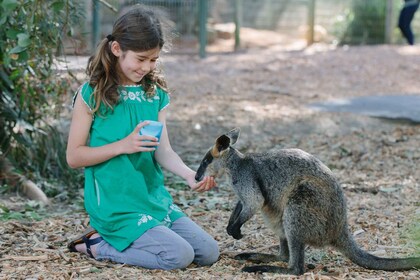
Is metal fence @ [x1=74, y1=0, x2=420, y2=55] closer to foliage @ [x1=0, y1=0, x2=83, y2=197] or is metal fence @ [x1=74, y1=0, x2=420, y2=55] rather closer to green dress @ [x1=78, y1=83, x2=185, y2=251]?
foliage @ [x1=0, y1=0, x2=83, y2=197]

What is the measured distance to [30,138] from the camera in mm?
5969

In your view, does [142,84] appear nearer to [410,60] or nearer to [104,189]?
[104,189]

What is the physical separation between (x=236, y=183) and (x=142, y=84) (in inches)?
29.1

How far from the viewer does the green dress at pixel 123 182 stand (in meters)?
4.04

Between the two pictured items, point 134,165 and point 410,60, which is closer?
point 134,165

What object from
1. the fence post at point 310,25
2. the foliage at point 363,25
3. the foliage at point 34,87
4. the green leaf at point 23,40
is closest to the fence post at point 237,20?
the fence post at point 310,25

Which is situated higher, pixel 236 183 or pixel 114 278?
pixel 236 183

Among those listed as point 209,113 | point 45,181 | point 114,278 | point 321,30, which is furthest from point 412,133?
point 321,30

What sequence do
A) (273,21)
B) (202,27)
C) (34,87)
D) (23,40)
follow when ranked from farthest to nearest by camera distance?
(273,21) < (202,27) < (34,87) < (23,40)

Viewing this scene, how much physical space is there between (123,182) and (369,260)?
1.32 metres

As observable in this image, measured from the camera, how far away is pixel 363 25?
15.2 meters

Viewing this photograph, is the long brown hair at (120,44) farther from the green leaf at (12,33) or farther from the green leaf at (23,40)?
the green leaf at (12,33)

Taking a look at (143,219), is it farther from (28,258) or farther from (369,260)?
(369,260)

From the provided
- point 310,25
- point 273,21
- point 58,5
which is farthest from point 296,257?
point 273,21
